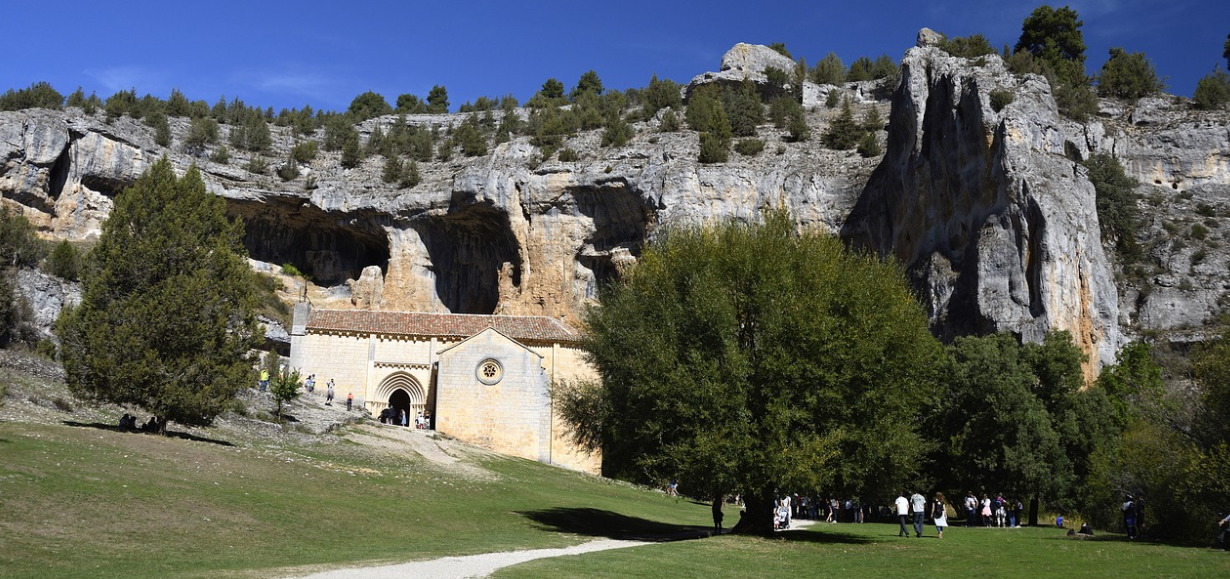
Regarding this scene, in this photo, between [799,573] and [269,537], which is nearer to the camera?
[799,573]

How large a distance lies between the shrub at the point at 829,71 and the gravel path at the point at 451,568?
7491 centimetres

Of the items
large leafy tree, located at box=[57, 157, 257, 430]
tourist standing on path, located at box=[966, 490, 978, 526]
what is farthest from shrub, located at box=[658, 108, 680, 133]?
large leafy tree, located at box=[57, 157, 257, 430]

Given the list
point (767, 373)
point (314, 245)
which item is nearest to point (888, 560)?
point (767, 373)

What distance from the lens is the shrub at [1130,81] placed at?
64188 mm

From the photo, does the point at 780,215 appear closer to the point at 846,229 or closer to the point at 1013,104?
the point at 1013,104

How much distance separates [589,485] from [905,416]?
18182mm

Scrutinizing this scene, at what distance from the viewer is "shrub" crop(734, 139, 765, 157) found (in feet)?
206

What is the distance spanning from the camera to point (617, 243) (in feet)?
196

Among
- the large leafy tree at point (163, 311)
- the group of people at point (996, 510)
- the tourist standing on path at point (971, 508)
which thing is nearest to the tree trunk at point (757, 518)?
the group of people at point (996, 510)

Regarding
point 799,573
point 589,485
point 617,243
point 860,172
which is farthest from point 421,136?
point 799,573

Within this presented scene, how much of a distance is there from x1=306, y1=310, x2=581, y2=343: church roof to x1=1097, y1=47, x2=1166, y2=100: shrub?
4345 cm

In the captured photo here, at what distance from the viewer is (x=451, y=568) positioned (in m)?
14.2

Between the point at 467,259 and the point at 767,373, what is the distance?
149ft

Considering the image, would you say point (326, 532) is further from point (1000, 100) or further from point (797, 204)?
point (797, 204)
